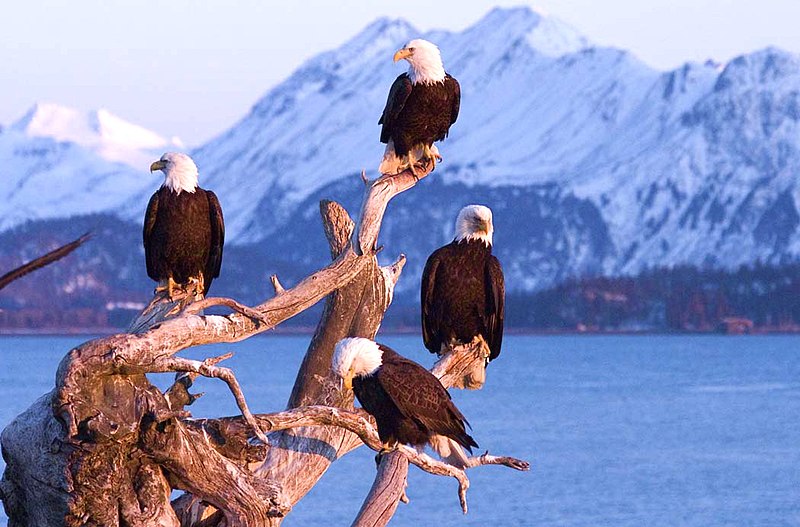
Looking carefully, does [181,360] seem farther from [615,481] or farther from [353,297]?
[615,481]

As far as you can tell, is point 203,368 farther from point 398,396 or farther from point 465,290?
point 465,290

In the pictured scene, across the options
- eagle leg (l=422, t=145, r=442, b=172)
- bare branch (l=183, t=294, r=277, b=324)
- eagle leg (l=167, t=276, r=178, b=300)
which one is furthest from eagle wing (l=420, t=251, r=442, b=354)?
bare branch (l=183, t=294, r=277, b=324)

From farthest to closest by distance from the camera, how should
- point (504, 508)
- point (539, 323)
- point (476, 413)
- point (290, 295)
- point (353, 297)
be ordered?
point (539, 323) → point (476, 413) → point (504, 508) → point (353, 297) → point (290, 295)

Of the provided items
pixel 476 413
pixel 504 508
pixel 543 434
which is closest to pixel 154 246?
pixel 504 508

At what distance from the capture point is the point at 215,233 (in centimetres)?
1000

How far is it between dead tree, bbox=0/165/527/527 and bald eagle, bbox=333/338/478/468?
0.35 ft

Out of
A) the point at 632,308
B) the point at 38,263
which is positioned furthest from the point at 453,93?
the point at 632,308

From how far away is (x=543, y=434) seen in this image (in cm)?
5038

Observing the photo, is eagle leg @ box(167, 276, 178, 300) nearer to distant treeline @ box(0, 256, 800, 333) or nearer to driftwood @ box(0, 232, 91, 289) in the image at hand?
driftwood @ box(0, 232, 91, 289)

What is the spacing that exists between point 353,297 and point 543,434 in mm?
42093

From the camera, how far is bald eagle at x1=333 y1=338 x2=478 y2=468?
25.2 ft

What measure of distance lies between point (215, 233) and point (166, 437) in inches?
111

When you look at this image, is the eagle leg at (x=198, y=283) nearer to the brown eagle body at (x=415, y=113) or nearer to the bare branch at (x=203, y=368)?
the brown eagle body at (x=415, y=113)

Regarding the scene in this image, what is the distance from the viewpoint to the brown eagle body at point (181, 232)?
385 inches
